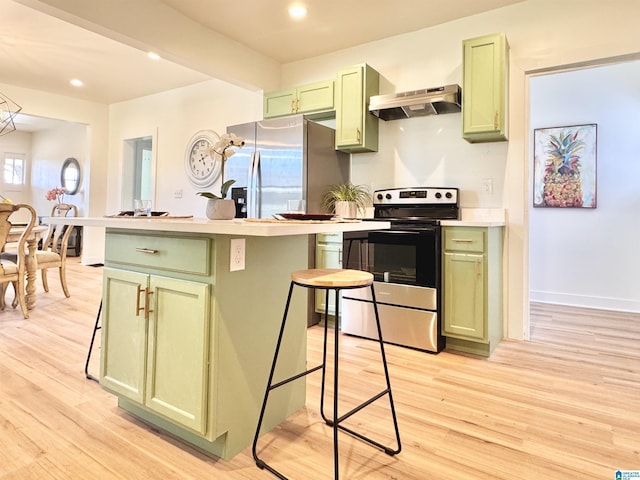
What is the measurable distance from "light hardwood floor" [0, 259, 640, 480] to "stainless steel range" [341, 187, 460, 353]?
0.66ft

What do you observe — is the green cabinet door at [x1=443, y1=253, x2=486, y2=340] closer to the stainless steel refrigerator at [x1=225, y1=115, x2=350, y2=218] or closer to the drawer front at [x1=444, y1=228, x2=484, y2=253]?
the drawer front at [x1=444, y1=228, x2=484, y2=253]

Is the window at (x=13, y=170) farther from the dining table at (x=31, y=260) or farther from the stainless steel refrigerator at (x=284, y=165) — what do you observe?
the stainless steel refrigerator at (x=284, y=165)

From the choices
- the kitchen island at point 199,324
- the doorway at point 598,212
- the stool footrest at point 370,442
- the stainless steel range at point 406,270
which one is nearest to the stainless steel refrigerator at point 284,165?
the stainless steel range at point 406,270

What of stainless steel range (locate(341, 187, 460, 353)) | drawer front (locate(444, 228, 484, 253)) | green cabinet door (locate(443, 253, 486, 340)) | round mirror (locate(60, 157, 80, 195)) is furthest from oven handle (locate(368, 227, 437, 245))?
round mirror (locate(60, 157, 80, 195))

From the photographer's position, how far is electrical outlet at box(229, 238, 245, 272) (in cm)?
149

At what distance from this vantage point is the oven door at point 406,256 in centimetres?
281

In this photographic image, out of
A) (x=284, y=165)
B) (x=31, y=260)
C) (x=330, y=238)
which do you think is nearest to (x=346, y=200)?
(x=330, y=238)

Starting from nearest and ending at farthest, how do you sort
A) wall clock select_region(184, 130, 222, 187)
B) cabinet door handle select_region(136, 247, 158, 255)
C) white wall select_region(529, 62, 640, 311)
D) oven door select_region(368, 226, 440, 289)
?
cabinet door handle select_region(136, 247, 158, 255) → oven door select_region(368, 226, 440, 289) → white wall select_region(529, 62, 640, 311) → wall clock select_region(184, 130, 222, 187)

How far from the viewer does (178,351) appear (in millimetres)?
1522

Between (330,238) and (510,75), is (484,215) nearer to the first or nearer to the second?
(510,75)

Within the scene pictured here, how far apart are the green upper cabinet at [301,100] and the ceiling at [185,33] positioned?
0.45m

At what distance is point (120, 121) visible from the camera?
6.48m

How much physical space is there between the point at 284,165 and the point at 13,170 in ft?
29.6

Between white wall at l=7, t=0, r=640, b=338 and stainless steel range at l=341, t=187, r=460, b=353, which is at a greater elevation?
white wall at l=7, t=0, r=640, b=338
